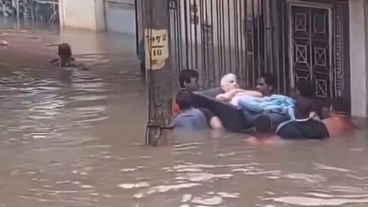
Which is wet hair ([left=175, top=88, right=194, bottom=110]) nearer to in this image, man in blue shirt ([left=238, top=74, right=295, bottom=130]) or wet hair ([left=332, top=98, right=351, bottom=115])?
man in blue shirt ([left=238, top=74, right=295, bottom=130])

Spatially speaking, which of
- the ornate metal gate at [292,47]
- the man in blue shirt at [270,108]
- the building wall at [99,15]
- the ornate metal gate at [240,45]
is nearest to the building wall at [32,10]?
the building wall at [99,15]

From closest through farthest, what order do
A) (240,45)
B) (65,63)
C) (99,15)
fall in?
(240,45) < (65,63) < (99,15)

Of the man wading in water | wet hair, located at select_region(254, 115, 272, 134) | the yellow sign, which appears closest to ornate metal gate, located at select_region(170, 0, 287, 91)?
the man wading in water

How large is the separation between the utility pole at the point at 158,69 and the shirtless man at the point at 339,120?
190 centimetres

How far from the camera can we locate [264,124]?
11.8m

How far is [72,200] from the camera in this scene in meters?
9.20

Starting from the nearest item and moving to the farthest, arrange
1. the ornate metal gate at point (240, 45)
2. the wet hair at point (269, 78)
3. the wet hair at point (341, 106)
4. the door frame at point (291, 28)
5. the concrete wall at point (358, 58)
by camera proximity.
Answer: the concrete wall at point (358, 58) → the wet hair at point (341, 106) → the door frame at point (291, 28) → the wet hair at point (269, 78) → the ornate metal gate at point (240, 45)

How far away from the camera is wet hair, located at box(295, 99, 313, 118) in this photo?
11.8 m

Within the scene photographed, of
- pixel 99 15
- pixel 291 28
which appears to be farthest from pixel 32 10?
pixel 291 28

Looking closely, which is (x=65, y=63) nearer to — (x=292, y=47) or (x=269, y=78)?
(x=292, y=47)

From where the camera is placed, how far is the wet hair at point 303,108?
11.8m

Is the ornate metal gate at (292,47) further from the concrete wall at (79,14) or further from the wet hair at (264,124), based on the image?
the concrete wall at (79,14)

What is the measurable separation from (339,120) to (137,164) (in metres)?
2.96

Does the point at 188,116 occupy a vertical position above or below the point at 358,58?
below
